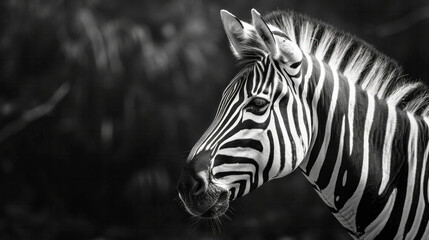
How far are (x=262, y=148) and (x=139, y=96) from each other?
18.6 feet

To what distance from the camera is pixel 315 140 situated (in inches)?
115

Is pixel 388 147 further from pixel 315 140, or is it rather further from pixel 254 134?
pixel 254 134

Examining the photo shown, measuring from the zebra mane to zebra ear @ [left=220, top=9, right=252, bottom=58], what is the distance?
8 cm

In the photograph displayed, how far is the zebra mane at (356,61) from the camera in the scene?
3.06 meters

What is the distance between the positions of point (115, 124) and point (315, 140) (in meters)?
5.59

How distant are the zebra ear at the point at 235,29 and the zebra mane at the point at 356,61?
0.25 feet

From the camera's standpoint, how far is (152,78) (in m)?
8.35

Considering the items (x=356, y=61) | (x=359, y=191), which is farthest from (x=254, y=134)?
(x=356, y=61)

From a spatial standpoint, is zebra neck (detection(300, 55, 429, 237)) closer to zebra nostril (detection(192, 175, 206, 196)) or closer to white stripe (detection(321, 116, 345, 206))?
white stripe (detection(321, 116, 345, 206))

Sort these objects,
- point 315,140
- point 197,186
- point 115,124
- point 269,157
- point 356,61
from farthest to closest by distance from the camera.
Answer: point 115,124
point 356,61
point 315,140
point 269,157
point 197,186

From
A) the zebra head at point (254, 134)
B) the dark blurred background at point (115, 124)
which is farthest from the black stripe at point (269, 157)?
the dark blurred background at point (115, 124)

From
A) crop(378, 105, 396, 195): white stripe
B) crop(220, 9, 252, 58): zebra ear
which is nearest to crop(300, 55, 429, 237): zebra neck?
crop(378, 105, 396, 195): white stripe

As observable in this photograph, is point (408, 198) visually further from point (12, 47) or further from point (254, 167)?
point (12, 47)

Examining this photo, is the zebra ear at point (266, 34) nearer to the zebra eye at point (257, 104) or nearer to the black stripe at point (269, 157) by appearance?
the zebra eye at point (257, 104)
